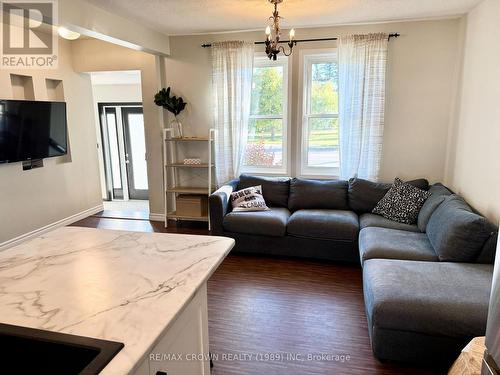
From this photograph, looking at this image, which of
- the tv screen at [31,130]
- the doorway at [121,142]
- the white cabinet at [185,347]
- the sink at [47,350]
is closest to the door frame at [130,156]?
the doorway at [121,142]

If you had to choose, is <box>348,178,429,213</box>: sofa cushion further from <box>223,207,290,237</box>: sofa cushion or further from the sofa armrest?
the sofa armrest

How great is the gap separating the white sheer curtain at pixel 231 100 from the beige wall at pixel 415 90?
0.78 ft

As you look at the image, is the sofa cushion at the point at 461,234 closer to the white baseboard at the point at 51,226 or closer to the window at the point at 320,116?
the window at the point at 320,116

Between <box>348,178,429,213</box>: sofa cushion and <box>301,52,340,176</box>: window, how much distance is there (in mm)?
506

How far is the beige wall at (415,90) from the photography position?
389cm

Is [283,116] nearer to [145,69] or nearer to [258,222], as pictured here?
[258,222]

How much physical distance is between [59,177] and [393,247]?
14.5 ft

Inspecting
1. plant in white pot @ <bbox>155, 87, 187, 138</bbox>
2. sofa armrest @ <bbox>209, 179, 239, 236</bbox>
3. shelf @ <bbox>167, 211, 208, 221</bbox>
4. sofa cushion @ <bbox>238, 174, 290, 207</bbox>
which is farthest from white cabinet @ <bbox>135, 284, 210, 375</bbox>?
plant in white pot @ <bbox>155, 87, 187, 138</bbox>

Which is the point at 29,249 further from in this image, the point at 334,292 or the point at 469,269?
the point at 469,269

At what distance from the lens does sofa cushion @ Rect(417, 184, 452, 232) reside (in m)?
3.20

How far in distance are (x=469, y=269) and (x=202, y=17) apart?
3420mm

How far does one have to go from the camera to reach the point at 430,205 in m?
3.29

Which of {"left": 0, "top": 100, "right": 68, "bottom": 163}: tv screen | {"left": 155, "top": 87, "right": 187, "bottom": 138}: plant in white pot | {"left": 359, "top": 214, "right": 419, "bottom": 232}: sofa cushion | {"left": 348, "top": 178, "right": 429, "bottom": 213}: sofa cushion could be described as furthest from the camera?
{"left": 155, "top": 87, "right": 187, "bottom": 138}: plant in white pot

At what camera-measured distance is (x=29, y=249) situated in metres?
1.66
